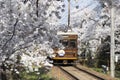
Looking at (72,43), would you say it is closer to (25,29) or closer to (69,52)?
(69,52)

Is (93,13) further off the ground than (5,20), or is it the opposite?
(93,13)

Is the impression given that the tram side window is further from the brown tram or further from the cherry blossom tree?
the cherry blossom tree

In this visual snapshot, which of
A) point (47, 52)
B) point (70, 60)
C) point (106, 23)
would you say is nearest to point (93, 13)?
point (106, 23)

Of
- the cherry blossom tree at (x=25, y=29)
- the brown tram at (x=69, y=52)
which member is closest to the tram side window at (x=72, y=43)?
the brown tram at (x=69, y=52)

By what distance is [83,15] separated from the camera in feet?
161

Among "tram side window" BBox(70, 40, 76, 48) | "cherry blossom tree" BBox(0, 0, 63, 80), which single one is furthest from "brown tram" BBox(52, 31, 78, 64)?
"cherry blossom tree" BBox(0, 0, 63, 80)

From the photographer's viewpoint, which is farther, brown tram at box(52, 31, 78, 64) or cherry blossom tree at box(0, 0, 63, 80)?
brown tram at box(52, 31, 78, 64)

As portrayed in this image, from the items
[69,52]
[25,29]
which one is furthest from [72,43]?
[25,29]

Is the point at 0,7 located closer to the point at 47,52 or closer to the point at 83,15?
the point at 47,52

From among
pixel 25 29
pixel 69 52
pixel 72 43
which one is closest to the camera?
pixel 25 29

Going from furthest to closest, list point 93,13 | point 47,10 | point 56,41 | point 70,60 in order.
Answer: point 93,13 < point 70,60 < point 56,41 < point 47,10

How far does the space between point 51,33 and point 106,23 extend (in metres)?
27.7

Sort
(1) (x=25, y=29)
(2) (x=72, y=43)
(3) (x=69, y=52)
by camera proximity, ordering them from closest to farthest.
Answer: (1) (x=25, y=29) → (2) (x=72, y=43) → (3) (x=69, y=52)

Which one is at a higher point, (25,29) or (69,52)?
(25,29)
